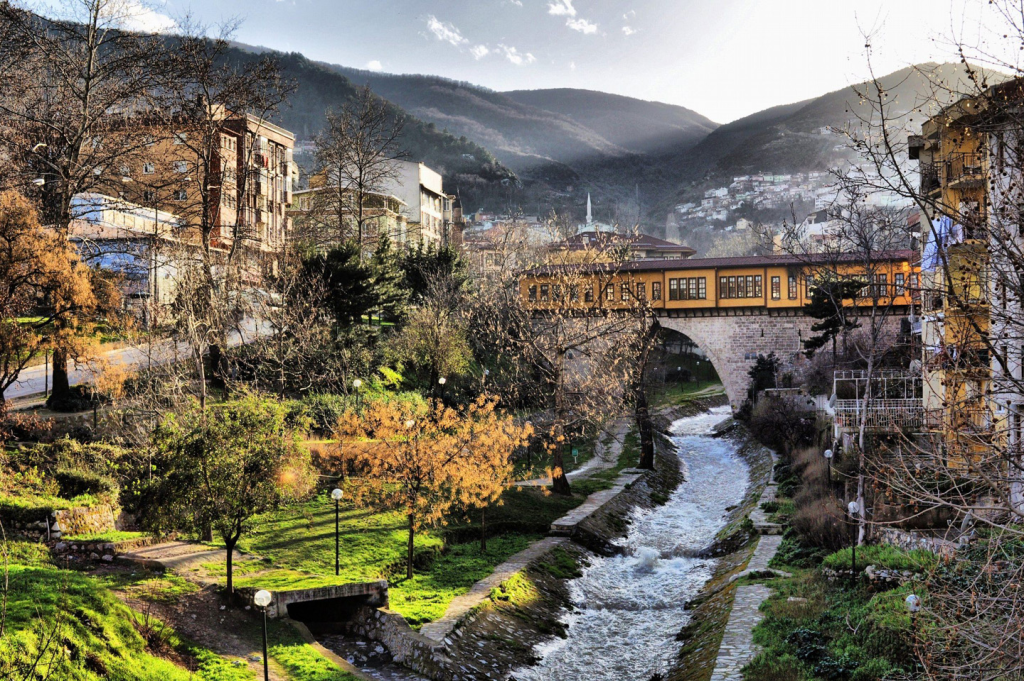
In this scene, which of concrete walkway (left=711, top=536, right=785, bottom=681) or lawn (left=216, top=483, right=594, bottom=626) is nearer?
concrete walkway (left=711, top=536, right=785, bottom=681)

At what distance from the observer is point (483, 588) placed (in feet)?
59.6

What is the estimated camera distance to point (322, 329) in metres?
30.0

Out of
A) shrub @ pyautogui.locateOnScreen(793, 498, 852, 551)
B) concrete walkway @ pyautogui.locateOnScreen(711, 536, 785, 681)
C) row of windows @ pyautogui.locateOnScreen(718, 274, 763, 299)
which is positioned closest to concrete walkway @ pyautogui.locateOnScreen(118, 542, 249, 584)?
concrete walkway @ pyautogui.locateOnScreen(711, 536, 785, 681)

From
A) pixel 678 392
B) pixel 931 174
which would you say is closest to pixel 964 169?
pixel 931 174

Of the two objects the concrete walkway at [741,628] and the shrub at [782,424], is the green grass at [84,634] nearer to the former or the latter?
the concrete walkway at [741,628]

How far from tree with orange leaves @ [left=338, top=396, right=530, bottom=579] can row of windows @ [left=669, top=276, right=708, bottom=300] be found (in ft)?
84.3

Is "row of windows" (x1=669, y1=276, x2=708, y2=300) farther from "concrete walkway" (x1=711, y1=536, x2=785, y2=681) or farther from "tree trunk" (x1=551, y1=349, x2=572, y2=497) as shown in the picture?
"concrete walkway" (x1=711, y1=536, x2=785, y2=681)

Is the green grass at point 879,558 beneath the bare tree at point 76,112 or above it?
beneath

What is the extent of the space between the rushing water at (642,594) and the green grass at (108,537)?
28.5ft

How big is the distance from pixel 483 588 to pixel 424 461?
324 cm

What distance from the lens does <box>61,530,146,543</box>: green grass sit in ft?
51.4

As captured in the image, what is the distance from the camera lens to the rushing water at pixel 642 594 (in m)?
16.4

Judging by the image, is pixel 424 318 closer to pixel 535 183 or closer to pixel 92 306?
pixel 92 306

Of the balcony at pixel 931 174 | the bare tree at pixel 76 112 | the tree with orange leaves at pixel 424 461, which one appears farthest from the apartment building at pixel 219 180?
the balcony at pixel 931 174
